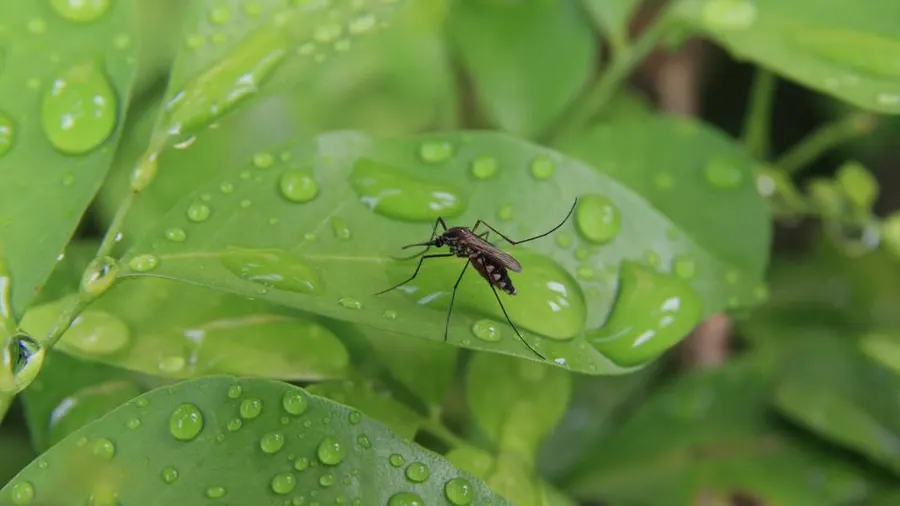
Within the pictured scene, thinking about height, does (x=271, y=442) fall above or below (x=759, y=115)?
above

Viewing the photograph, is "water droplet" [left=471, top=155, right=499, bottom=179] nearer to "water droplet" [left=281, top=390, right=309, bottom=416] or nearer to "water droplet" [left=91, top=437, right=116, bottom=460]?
"water droplet" [left=281, top=390, right=309, bottom=416]

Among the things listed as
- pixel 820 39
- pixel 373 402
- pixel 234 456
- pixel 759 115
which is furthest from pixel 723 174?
pixel 234 456

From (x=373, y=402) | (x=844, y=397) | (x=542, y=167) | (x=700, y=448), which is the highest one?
(x=542, y=167)

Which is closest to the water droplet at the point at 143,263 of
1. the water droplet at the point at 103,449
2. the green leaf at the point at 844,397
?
the water droplet at the point at 103,449

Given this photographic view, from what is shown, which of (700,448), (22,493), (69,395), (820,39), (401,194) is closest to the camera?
(22,493)

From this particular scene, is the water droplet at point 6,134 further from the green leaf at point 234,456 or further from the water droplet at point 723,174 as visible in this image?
the water droplet at point 723,174

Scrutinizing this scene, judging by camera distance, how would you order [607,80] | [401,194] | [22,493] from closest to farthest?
[22,493] < [401,194] < [607,80]

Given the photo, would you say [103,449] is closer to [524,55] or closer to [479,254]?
[479,254]
